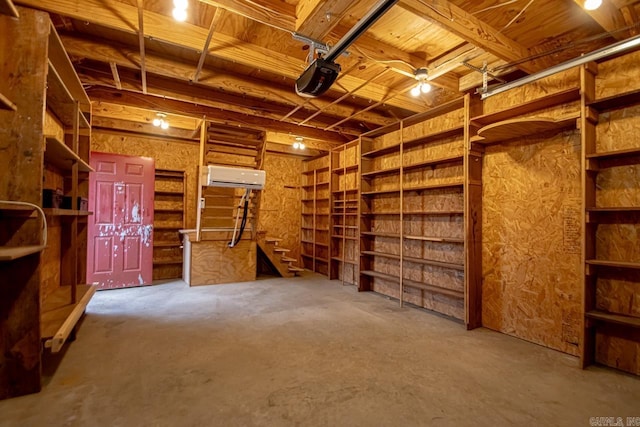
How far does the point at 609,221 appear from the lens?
99.7 inches

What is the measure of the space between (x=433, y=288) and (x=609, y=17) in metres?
2.95

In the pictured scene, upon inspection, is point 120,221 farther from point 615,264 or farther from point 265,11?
point 615,264

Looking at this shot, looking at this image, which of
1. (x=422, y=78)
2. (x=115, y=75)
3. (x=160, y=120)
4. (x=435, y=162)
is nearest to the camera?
(x=422, y=78)

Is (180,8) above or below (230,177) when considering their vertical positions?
above

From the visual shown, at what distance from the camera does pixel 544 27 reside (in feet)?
8.73

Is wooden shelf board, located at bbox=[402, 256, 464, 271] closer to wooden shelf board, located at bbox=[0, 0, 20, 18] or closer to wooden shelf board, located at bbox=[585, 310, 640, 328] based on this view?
wooden shelf board, located at bbox=[585, 310, 640, 328]

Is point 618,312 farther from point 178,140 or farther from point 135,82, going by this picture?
point 178,140

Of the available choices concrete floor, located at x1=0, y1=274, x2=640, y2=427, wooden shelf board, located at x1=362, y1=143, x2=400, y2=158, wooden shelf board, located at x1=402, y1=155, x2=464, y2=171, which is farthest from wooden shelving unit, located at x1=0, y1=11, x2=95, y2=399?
wooden shelf board, located at x1=362, y1=143, x2=400, y2=158

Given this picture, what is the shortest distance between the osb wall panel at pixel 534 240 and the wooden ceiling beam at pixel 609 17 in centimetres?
84

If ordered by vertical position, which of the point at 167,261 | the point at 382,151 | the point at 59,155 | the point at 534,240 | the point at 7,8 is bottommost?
the point at 167,261

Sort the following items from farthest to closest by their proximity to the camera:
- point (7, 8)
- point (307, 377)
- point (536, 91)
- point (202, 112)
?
point (202, 112) < point (536, 91) < point (307, 377) < point (7, 8)

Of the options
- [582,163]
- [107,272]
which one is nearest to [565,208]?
[582,163]

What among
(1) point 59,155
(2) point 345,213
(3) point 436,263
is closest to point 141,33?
(1) point 59,155

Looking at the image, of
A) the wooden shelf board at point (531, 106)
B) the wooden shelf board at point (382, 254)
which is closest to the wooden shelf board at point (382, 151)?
the wooden shelf board at point (531, 106)
